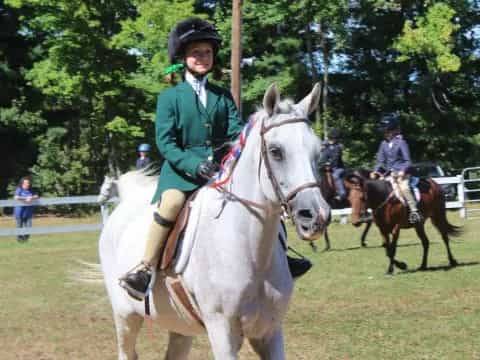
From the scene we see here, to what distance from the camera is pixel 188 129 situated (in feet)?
16.8

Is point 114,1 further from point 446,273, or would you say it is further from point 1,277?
point 446,273

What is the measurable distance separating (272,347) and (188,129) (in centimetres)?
151

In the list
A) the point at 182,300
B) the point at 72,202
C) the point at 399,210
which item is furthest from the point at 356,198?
the point at 182,300

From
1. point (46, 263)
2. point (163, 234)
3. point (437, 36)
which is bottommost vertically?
point (46, 263)

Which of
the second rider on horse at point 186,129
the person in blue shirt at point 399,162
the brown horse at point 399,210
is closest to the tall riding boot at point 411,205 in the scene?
the person in blue shirt at point 399,162

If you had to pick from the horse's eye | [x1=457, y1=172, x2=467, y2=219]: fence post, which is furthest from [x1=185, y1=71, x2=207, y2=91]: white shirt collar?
[x1=457, y1=172, x2=467, y2=219]: fence post

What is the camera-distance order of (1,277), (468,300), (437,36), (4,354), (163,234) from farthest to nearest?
(437,36), (1,277), (468,300), (4,354), (163,234)

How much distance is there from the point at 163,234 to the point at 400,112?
101 ft

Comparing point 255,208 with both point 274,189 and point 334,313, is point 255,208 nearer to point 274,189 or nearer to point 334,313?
point 274,189

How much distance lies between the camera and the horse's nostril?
3994mm

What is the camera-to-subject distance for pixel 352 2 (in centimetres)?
3403

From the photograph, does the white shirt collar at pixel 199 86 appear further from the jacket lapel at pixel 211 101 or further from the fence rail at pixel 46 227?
the fence rail at pixel 46 227

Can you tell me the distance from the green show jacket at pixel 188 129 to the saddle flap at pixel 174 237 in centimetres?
20

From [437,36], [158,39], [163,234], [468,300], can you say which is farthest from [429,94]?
[163,234]
